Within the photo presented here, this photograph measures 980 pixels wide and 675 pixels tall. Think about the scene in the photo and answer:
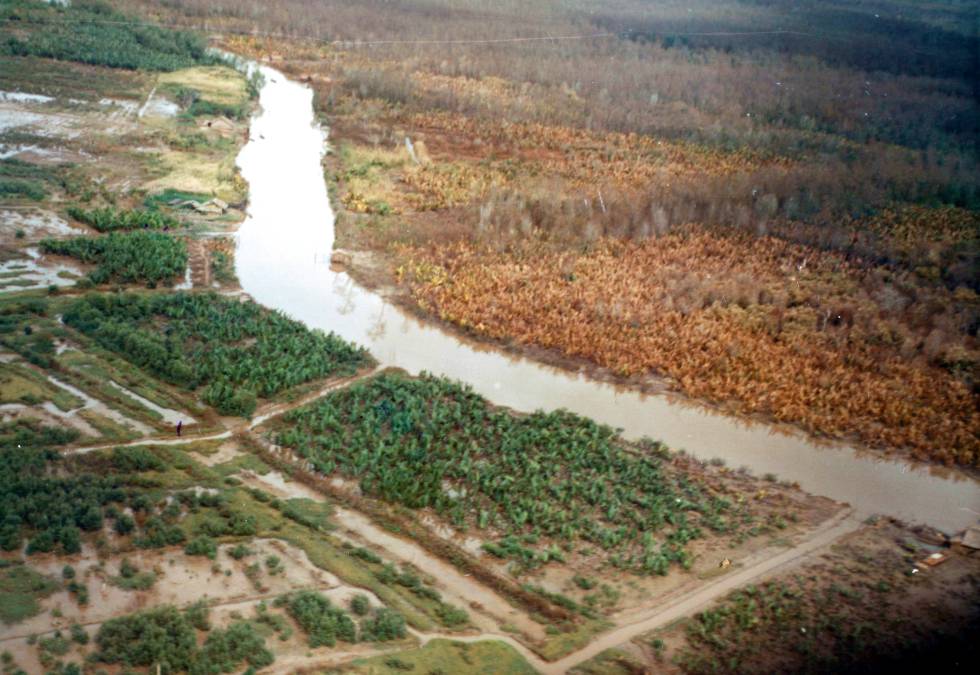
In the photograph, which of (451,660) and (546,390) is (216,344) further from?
(451,660)

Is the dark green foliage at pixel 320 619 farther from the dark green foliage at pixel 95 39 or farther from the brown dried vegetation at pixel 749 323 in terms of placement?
the dark green foliage at pixel 95 39

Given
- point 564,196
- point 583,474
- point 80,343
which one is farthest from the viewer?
point 564,196

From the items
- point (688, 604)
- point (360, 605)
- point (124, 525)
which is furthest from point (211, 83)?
point (688, 604)

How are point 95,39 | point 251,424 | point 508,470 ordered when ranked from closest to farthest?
point 508,470 → point 251,424 → point 95,39

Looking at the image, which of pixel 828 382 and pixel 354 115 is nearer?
pixel 828 382

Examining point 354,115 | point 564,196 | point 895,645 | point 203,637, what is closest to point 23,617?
point 203,637

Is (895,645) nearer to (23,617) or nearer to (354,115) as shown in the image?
(23,617)

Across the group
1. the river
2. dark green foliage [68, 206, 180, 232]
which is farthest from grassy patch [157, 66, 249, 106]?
dark green foliage [68, 206, 180, 232]
